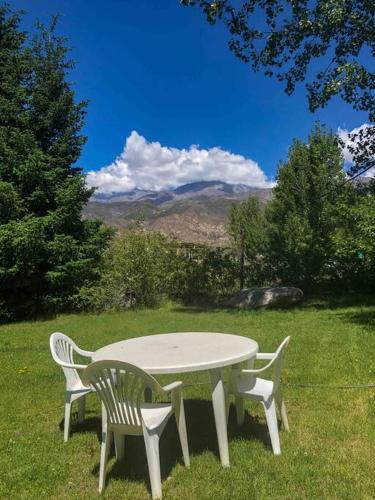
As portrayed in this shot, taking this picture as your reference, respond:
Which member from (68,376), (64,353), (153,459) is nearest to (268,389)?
(153,459)

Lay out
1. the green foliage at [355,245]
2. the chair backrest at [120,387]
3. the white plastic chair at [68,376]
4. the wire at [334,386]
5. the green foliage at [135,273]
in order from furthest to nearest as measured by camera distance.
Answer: the green foliage at [135,273]
the green foliage at [355,245]
the wire at [334,386]
the white plastic chair at [68,376]
the chair backrest at [120,387]

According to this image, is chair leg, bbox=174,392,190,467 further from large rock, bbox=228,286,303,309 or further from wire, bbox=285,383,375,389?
large rock, bbox=228,286,303,309

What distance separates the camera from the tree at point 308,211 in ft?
40.0

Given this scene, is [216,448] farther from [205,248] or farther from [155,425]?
[205,248]

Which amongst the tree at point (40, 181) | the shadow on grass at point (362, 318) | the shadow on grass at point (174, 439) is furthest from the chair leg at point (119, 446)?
the tree at point (40, 181)

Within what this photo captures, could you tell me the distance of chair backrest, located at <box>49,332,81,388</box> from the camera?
3.64 metres

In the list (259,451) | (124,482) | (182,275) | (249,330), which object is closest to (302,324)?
(249,330)

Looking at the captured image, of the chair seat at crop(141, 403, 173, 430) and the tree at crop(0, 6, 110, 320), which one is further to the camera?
the tree at crop(0, 6, 110, 320)

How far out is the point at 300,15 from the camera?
30.2ft

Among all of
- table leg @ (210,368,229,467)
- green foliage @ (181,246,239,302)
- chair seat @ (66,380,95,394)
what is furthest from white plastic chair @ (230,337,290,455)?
green foliage @ (181,246,239,302)

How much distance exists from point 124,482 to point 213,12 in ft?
29.2

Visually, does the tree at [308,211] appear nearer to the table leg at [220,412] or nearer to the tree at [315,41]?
the tree at [315,41]

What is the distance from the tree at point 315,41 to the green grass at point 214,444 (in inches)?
236

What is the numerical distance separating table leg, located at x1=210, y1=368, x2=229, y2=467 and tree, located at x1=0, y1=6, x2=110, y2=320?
27.6 ft
